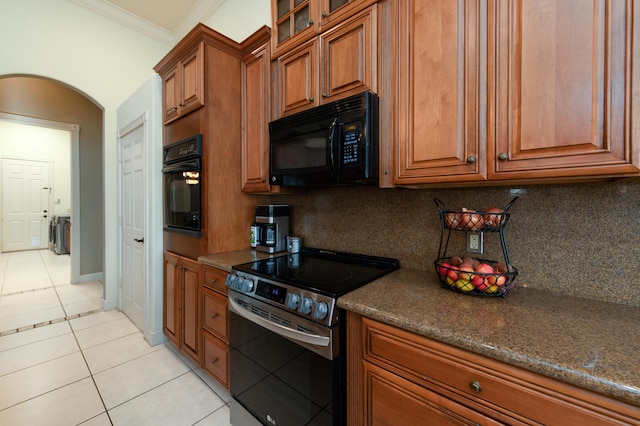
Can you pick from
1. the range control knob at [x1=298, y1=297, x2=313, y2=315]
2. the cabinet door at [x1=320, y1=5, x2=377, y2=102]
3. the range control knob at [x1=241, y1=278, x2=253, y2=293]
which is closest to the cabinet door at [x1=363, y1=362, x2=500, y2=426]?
the range control knob at [x1=298, y1=297, x2=313, y2=315]

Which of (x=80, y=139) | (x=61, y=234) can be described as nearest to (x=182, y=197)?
(x=80, y=139)

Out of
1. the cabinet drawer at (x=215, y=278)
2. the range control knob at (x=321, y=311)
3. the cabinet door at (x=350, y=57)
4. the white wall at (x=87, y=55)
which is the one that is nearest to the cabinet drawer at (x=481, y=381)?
the range control knob at (x=321, y=311)

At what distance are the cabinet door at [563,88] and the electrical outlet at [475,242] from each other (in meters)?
0.41

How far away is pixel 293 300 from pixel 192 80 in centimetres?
179

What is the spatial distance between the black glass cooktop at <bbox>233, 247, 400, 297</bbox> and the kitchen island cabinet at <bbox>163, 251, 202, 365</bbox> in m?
0.65

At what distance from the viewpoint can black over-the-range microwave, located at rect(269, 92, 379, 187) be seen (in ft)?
4.22

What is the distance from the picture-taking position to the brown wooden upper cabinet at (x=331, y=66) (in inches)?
51.8

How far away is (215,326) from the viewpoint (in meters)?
1.75

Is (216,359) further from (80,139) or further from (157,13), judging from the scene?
(80,139)

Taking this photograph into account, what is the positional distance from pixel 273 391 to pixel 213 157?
4.98ft

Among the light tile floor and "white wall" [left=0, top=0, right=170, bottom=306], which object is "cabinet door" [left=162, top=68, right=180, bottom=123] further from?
the light tile floor

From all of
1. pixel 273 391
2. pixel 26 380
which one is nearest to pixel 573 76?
pixel 273 391

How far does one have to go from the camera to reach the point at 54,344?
2.37m

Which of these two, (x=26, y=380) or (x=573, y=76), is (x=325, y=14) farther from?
(x=26, y=380)
